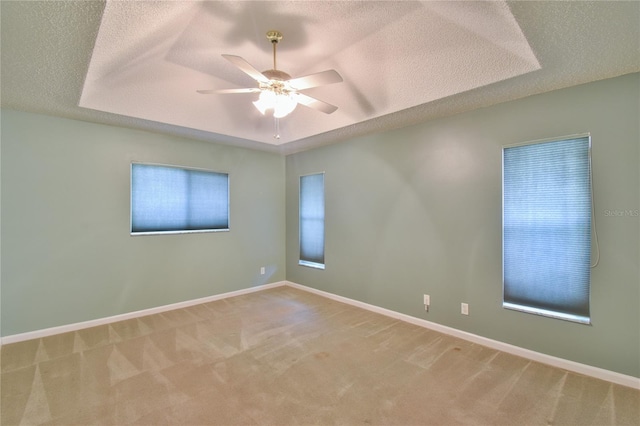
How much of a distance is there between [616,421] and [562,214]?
1.54m

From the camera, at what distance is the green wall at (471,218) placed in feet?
7.60

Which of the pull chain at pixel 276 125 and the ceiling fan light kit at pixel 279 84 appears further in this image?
the pull chain at pixel 276 125

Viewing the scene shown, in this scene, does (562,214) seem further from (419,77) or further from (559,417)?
(419,77)

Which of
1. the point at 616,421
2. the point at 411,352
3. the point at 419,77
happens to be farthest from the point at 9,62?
the point at 616,421

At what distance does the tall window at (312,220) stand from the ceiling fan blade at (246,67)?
280 centimetres

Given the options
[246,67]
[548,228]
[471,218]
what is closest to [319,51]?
[246,67]

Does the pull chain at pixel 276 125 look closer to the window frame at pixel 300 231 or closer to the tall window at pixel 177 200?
the window frame at pixel 300 231

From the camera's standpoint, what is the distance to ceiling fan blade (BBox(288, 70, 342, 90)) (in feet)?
6.35

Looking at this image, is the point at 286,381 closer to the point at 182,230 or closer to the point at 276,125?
the point at 182,230

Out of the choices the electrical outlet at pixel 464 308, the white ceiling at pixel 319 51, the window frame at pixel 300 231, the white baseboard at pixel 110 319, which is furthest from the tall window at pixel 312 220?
the electrical outlet at pixel 464 308

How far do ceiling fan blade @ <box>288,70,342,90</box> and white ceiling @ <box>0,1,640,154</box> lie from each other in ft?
1.37

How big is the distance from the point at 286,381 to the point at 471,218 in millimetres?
2452

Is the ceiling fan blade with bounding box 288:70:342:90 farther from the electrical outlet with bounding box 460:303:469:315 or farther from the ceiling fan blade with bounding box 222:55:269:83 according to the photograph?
→ the electrical outlet with bounding box 460:303:469:315

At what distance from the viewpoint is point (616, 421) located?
1892mm
